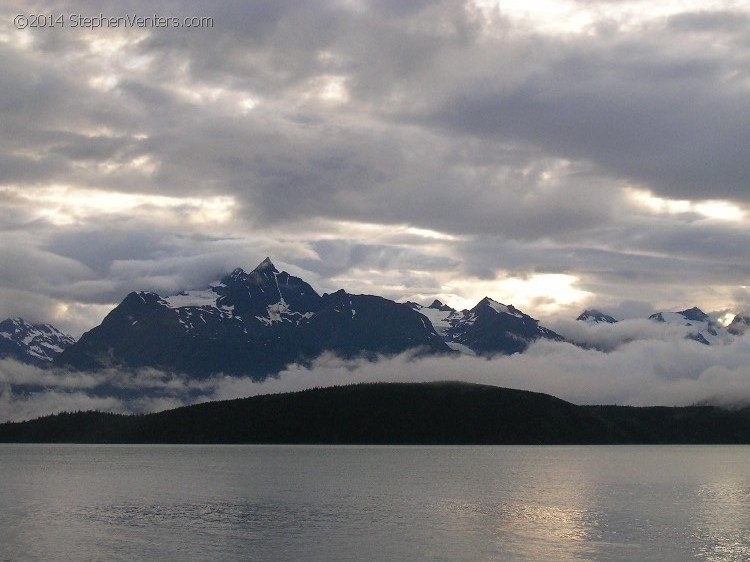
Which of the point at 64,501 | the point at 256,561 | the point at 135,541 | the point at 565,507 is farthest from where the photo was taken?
the point at 64,501

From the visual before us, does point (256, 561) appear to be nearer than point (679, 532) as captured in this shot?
Yes

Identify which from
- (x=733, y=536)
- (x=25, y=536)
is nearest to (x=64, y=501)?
(x=25, y=536)

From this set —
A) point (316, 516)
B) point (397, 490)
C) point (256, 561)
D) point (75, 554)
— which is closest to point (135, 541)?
point (75, 554)

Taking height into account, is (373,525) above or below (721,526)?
below

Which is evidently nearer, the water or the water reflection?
the water

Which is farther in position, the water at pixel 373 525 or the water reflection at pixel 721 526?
the water reflection at pixel 721 526

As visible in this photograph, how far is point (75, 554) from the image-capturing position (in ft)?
329

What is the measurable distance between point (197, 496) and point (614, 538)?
292 feet

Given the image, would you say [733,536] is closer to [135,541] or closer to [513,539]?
[513,539]

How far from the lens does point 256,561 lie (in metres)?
96.0

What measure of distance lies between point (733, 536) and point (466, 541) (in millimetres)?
35413

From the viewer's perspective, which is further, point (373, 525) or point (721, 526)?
point (721, 526)

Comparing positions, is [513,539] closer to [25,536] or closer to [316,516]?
[316,516]

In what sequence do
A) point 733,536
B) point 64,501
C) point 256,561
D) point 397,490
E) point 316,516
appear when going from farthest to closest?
1. point 397,490
2. point 64,501
3. point 316,516
4. point 733,536
5. point 256,561
